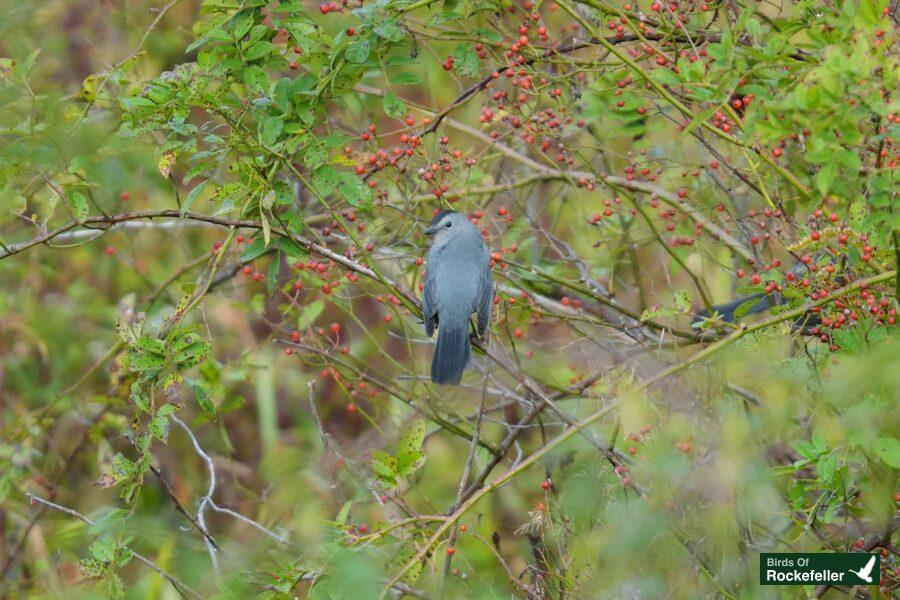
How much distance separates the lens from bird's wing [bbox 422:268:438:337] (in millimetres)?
4214

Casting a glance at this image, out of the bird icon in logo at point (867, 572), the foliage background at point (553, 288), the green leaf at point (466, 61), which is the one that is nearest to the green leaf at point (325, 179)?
the foliage background at point (553, 288)

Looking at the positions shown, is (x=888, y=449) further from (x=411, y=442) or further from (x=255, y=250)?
(x=255, y=250)

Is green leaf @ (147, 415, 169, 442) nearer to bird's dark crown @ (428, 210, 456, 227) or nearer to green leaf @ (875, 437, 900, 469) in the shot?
bird's dark crown @ (428, 210, 456, 227)

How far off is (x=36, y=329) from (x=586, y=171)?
11.5ft

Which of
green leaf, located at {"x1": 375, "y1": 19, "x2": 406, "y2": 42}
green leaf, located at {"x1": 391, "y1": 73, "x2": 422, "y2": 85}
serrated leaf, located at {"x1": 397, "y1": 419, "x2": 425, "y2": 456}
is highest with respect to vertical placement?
green leaf, located at {"x1": 375, "y1": 19, "x2": 406, "y2": 42}

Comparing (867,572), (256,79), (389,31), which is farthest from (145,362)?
(867,572)

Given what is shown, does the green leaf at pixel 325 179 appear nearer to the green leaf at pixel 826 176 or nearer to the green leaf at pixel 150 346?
the green leaf at pixel 150 346

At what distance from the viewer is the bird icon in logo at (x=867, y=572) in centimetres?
309

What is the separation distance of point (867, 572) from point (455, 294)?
75.9 inches

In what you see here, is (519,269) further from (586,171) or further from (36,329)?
(36,329)

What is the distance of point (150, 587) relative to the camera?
219 inches

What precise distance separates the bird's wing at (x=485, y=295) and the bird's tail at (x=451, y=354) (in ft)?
0.34

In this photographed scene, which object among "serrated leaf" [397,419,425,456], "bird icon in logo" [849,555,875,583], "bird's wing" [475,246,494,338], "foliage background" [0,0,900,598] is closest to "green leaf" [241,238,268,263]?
"foliage background" [0,0,900,598]

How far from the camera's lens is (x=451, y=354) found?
418 cm
